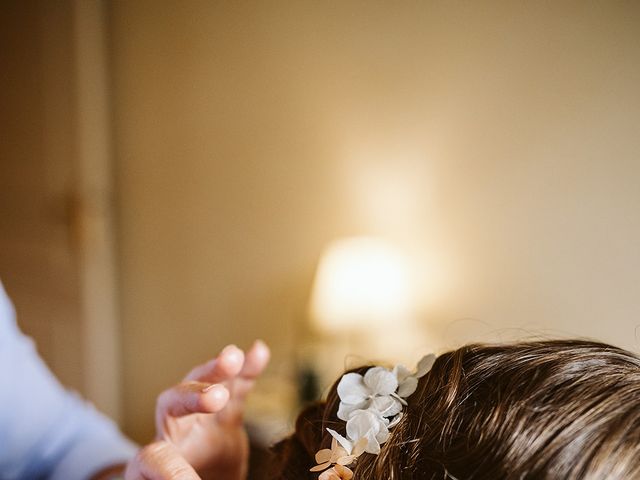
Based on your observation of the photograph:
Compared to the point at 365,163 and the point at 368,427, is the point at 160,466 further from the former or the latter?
the point at 365,163

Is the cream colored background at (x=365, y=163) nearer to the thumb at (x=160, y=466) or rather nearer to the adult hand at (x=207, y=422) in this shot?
the adult hand at (x=207, y=422)

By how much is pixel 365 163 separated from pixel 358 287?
477 millimetres

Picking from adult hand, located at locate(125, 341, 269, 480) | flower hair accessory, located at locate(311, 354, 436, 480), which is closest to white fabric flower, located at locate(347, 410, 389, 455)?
flower hair accessory, located at locate(311, 354, 436, 480)

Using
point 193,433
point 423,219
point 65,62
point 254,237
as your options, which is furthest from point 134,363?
point 193,433

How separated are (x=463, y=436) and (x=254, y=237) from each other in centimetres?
172

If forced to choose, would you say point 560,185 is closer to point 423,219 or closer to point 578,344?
point 423,219

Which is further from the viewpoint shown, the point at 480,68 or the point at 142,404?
the point at 142,404

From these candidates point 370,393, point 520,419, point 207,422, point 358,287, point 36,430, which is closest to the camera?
point 520,419

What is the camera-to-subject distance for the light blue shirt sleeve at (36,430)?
36.4 inches

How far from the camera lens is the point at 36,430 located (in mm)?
959

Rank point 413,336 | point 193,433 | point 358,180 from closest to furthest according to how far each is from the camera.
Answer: point 193,433, point 413,336, point 358,180

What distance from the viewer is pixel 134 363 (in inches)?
97.0

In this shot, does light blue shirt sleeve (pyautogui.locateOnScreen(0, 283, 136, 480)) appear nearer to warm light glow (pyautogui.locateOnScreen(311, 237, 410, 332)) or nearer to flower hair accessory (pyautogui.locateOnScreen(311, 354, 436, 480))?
flower hair accessory (pyautogui.locateOnScreen(311, 354, 436, 480))

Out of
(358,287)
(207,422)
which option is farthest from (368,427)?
(358,287)
